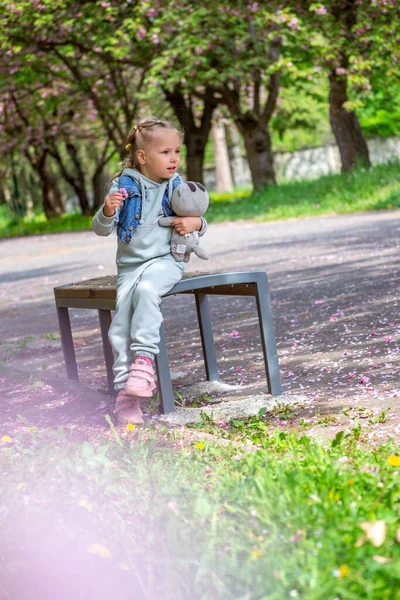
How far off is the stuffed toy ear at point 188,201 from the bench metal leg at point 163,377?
1.77 feet

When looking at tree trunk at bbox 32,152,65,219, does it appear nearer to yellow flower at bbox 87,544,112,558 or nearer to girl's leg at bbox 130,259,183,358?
girl's leg at bbox 130,259,183,358

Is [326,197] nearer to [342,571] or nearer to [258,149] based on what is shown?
[258,149]

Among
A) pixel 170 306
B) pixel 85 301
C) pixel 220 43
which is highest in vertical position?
pixel 220 43

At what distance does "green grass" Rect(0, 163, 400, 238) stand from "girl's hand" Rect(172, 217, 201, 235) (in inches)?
482

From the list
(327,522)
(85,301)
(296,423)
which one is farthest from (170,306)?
(327,522)

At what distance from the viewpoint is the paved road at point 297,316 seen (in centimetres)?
489

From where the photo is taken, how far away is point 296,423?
13.1 ft

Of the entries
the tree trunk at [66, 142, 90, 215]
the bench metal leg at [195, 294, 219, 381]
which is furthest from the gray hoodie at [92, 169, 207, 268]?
the tree trunk at [66, 142, 90, 215]

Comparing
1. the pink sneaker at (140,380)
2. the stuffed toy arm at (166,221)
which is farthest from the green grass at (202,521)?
the stuffed toy arm at (166,221)

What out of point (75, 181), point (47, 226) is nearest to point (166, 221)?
point (47, 226)

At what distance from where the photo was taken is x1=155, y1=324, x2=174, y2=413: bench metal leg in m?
4.23

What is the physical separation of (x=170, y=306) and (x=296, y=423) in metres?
5.01

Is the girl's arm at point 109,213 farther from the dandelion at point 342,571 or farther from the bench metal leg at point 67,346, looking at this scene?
the dandelion at point 342,571

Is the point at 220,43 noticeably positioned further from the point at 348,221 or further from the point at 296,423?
the point at 296,423
